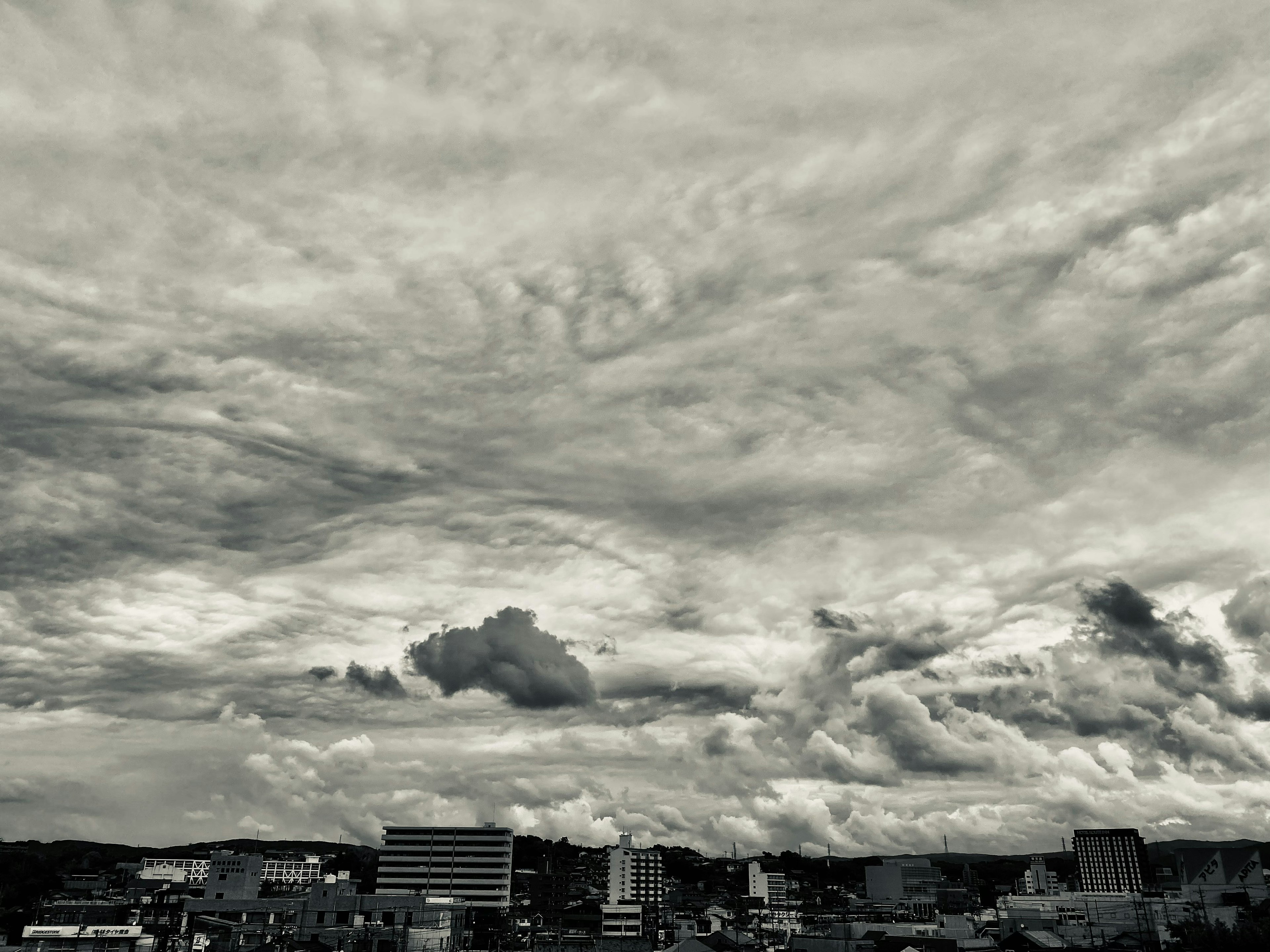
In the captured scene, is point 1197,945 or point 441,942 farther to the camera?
point 441,942

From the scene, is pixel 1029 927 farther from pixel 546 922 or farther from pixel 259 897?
pixel 259 897

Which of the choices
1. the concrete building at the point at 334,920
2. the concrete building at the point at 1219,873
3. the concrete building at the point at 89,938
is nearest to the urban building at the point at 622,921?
the concrete building at the point at 334,920

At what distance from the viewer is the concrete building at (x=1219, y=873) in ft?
499

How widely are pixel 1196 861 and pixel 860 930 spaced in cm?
→ 8202

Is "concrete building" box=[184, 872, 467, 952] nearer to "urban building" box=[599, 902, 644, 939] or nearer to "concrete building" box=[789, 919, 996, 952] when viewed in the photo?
"urban building" box=[599, 902, 644, 939]

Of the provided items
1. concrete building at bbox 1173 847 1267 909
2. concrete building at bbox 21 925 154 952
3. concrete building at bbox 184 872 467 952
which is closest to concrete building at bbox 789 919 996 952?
concrete building at bbox 1173 847 1267 909

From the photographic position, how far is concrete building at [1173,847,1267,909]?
152125 millimetres

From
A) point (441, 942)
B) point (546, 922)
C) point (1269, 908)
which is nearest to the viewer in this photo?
point (1269, 908)

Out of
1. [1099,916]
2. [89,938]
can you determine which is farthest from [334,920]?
[1099,916]

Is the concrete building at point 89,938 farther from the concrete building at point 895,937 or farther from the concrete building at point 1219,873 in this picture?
the concrete building at point 1219,873

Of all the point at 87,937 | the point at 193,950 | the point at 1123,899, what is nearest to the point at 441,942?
the point at 193,950

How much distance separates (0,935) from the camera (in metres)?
119

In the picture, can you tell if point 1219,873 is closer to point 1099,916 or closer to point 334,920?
point 1099,916

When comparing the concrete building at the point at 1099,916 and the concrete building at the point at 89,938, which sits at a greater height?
the concrete building at the point at 89,938
